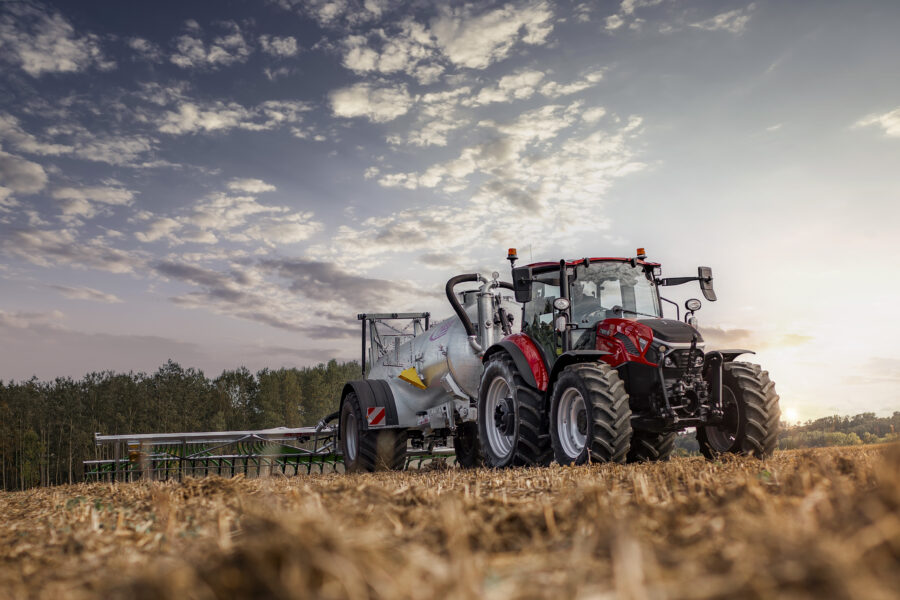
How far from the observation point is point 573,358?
7.59 m

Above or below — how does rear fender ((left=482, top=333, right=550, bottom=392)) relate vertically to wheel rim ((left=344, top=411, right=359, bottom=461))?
above

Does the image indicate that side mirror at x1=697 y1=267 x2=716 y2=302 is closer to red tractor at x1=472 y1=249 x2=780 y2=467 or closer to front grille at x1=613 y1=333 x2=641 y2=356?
red tractor at x1=472 y1=249 x2=780 y2=467

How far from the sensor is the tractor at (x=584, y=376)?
7395mm

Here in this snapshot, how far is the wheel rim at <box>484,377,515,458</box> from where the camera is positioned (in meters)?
8.75

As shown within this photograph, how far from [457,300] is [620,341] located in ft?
11.5

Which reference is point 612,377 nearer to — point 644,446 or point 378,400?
point 644,446

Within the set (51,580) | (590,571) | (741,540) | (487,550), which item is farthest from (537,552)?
(51,580)

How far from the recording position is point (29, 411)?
78875 millimetres

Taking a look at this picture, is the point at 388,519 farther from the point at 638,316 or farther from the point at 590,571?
the point at 638,316

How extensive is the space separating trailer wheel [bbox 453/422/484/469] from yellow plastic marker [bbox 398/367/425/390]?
996mm

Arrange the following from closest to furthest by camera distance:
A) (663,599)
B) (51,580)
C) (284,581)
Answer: (663,599) < (284,581) < (51,580)

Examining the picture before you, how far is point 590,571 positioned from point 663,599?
31 centimetres

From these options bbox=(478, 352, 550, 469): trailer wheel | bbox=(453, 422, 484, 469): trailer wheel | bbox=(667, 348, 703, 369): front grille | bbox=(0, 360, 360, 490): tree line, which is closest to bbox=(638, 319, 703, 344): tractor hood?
bbox=(667, 348, 703, 369): front grille

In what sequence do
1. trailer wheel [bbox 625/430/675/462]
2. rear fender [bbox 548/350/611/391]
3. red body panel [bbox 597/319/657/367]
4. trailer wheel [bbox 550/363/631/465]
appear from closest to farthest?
trailer wheel [bbox 550/363/631/465] < rear fender [bbox 548/350/611/391] < red body panel [bbox 597/319/657/367] < trailer wheel [bbox 625/430/675/462]
